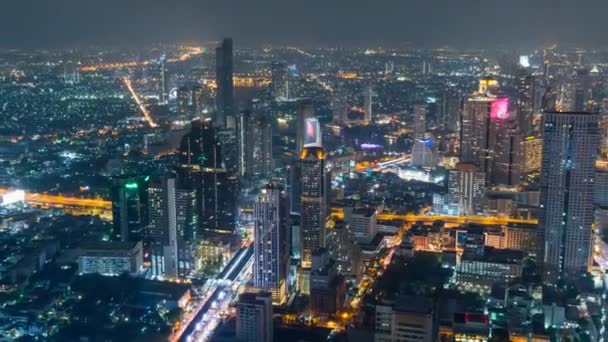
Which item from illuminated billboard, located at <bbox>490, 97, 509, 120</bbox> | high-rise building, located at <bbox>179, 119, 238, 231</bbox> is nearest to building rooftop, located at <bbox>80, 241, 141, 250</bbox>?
high-rise building, located at <bbox>179, 119, 238, 231</bbox>

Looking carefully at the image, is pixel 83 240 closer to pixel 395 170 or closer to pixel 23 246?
pixel 23 246

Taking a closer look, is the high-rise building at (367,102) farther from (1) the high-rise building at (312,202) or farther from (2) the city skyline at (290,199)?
(1) the high-rise building at (312,202)

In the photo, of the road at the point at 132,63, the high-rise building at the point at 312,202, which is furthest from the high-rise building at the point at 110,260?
the road at the point at 132,63

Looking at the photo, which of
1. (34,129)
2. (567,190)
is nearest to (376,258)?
(567,190)

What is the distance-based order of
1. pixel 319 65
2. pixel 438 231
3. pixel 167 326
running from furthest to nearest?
pixel 319 65 < pixel 438 231 < pixel 167 326

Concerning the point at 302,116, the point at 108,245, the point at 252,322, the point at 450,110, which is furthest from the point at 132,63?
the point at 450,110
